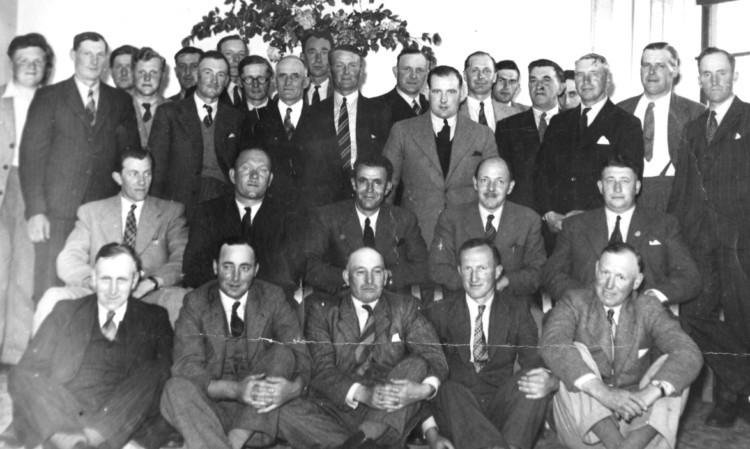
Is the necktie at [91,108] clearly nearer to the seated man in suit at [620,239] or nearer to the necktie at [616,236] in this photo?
the seated man in suit at [620,239]

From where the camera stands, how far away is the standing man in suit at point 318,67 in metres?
5.44

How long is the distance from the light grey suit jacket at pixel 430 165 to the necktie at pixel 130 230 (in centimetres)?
138

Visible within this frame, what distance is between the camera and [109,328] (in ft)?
12.6

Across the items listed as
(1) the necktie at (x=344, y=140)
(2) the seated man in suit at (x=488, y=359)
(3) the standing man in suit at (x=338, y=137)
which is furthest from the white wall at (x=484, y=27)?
(2) the seated man in suit at (x=488, y=359)

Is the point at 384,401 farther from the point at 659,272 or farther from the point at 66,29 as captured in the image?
the point at 66,29

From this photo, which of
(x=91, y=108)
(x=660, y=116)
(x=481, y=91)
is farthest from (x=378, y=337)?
(x=660, y=116)

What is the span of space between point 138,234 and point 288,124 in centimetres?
112

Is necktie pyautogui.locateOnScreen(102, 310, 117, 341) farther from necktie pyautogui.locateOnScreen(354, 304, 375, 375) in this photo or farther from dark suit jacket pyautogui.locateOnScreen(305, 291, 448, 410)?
necktie pyautogui.locateOnScreen(354, 304, 375, 375)

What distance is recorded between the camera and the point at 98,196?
4.60m

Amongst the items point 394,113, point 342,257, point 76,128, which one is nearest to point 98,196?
point 76,128

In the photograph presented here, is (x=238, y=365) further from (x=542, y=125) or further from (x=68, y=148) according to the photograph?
(x=542, y=125)

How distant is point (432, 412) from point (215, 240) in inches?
55.3

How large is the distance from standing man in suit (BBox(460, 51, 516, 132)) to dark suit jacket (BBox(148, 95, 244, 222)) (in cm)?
138

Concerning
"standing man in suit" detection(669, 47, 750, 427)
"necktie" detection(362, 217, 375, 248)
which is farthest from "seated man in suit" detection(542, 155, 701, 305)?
"necktie" detection(362, 217, 375, 248)
